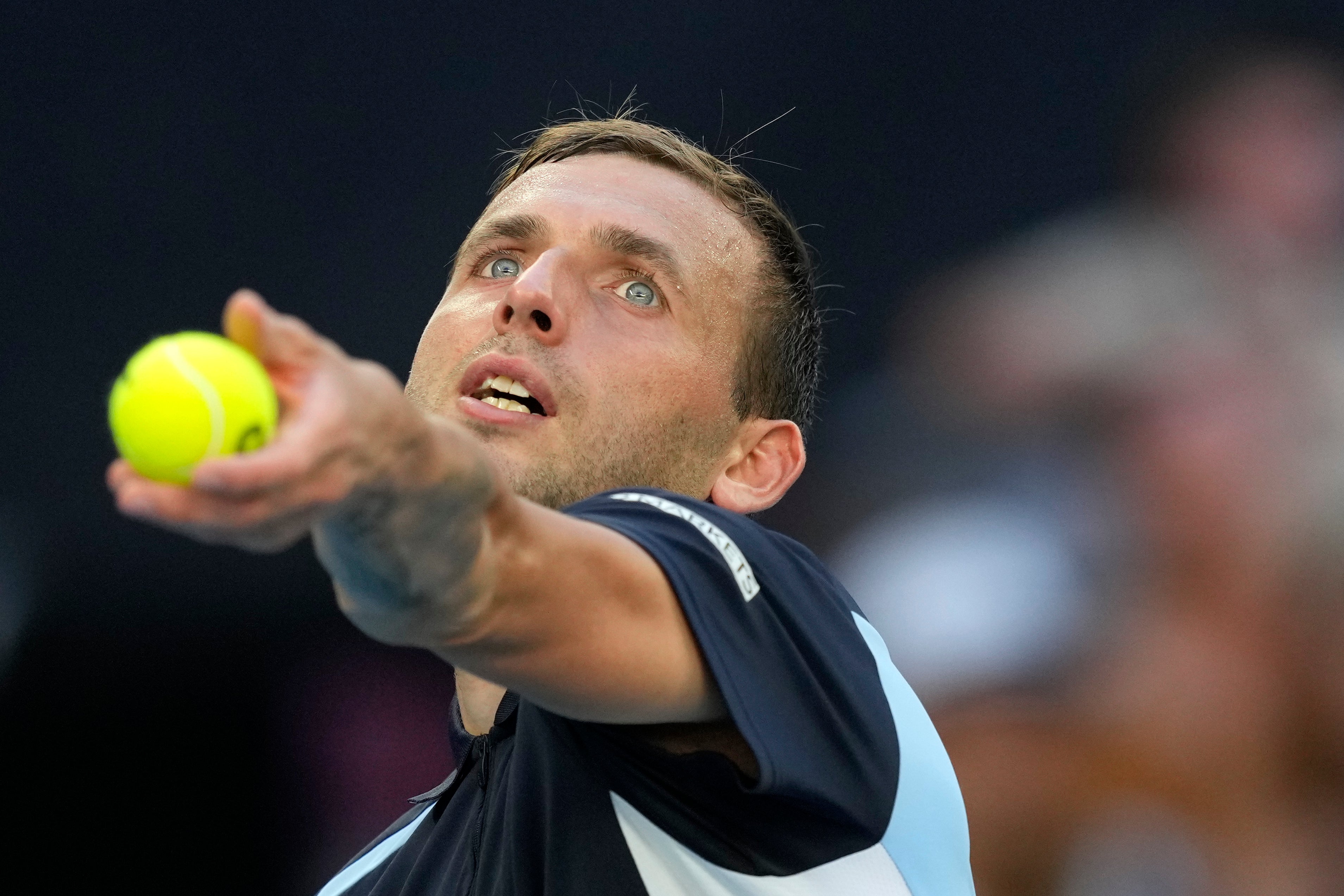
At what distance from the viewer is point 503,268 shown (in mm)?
2465

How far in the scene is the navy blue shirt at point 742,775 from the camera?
129 cm

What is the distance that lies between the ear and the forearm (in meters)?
1.35

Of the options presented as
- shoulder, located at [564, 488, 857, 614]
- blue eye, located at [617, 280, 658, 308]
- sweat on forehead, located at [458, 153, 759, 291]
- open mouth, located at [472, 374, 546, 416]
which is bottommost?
shoulder, located at [564, 488, 857, 614]

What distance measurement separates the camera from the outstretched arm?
84cm

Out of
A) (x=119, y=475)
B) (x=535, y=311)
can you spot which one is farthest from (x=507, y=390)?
(x=119, y=475)

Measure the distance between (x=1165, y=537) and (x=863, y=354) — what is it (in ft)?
4.99

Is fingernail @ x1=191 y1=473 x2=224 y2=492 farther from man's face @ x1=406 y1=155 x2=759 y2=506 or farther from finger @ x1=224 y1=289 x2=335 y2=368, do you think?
man's face @ x1=406 y1=155 x2=759 y2=506

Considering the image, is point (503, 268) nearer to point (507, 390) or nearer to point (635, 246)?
point (635, 246)

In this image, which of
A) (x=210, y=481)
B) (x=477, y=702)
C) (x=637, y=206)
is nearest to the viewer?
(x=210, y=481)

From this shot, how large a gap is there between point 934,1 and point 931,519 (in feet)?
7.06

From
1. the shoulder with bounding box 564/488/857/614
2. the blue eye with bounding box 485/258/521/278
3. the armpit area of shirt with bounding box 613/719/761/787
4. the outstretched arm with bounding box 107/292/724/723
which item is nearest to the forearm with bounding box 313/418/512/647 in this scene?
the outstretched arm with bounding box 107/292/724/723

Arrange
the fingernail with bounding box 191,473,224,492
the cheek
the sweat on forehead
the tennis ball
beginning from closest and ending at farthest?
the fingernail with bounding box 191,473,224,492, the tennis ball, the cheek, the sweat on forehead

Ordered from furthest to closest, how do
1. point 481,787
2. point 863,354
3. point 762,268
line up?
point 863,354
point 762,268
point 481,787

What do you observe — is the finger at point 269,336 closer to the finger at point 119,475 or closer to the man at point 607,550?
the man at point 607,550
